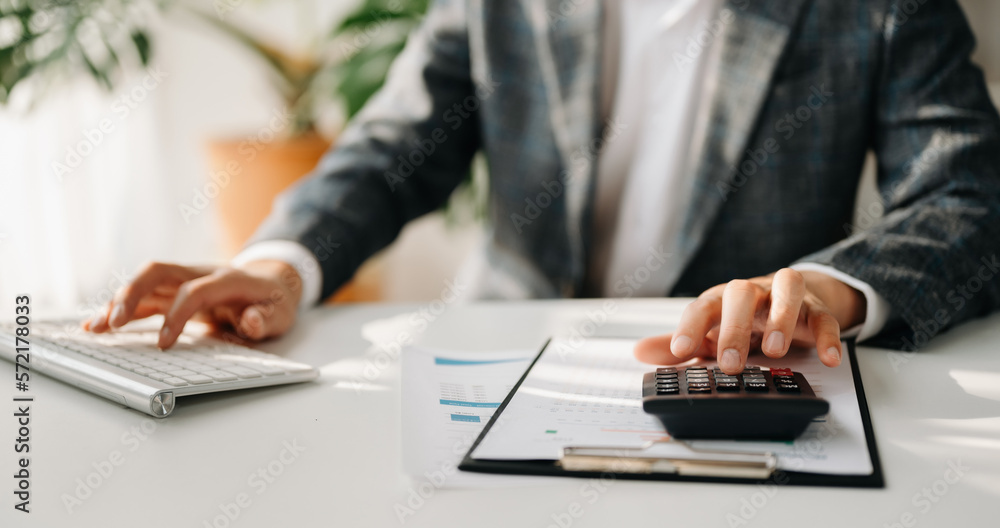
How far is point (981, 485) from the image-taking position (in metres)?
0.38

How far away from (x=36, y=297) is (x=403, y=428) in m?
1.91

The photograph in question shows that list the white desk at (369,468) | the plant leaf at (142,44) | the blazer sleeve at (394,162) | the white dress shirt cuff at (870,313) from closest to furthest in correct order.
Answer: the white desk at (369,468), the white dress shirt cuff at (870,313), the blazer sleeve at (394,162), the plant leaf at (142,44)

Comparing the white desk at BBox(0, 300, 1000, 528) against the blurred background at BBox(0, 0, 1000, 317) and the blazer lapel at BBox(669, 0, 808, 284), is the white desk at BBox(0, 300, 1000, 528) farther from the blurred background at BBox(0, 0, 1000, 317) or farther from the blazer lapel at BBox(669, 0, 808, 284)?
the blurred background at BBox(0, 0, 1000, 317)

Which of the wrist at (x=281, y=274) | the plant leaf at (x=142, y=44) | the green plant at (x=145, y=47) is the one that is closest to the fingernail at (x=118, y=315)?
the wrist at (x=281, y=274)

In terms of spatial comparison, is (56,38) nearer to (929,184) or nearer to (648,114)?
(648,114)

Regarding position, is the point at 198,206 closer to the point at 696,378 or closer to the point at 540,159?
the point at 540,159

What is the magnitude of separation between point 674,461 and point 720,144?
0.58 metres

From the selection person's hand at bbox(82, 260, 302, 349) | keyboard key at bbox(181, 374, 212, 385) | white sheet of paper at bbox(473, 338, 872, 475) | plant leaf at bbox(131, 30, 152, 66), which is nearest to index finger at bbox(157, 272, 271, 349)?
person's hand at bbox(82, 260, 302, 349)

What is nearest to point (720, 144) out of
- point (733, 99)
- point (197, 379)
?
point (733, 99)

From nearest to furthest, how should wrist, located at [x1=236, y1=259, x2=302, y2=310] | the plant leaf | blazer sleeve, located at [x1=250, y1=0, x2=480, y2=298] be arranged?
wrist, located at [x1=236, y1=259, x2=302, y2=310] → blazer sleeve, located at [x1=250, y1=0, x2=480, y2=298] → the plant leaf

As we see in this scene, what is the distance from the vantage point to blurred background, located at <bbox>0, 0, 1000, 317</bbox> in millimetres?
1538

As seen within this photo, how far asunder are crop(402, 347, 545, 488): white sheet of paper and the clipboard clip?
29mm

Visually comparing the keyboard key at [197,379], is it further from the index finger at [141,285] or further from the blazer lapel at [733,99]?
the blazer lapel at [733,99]

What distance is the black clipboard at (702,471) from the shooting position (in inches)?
14.8
